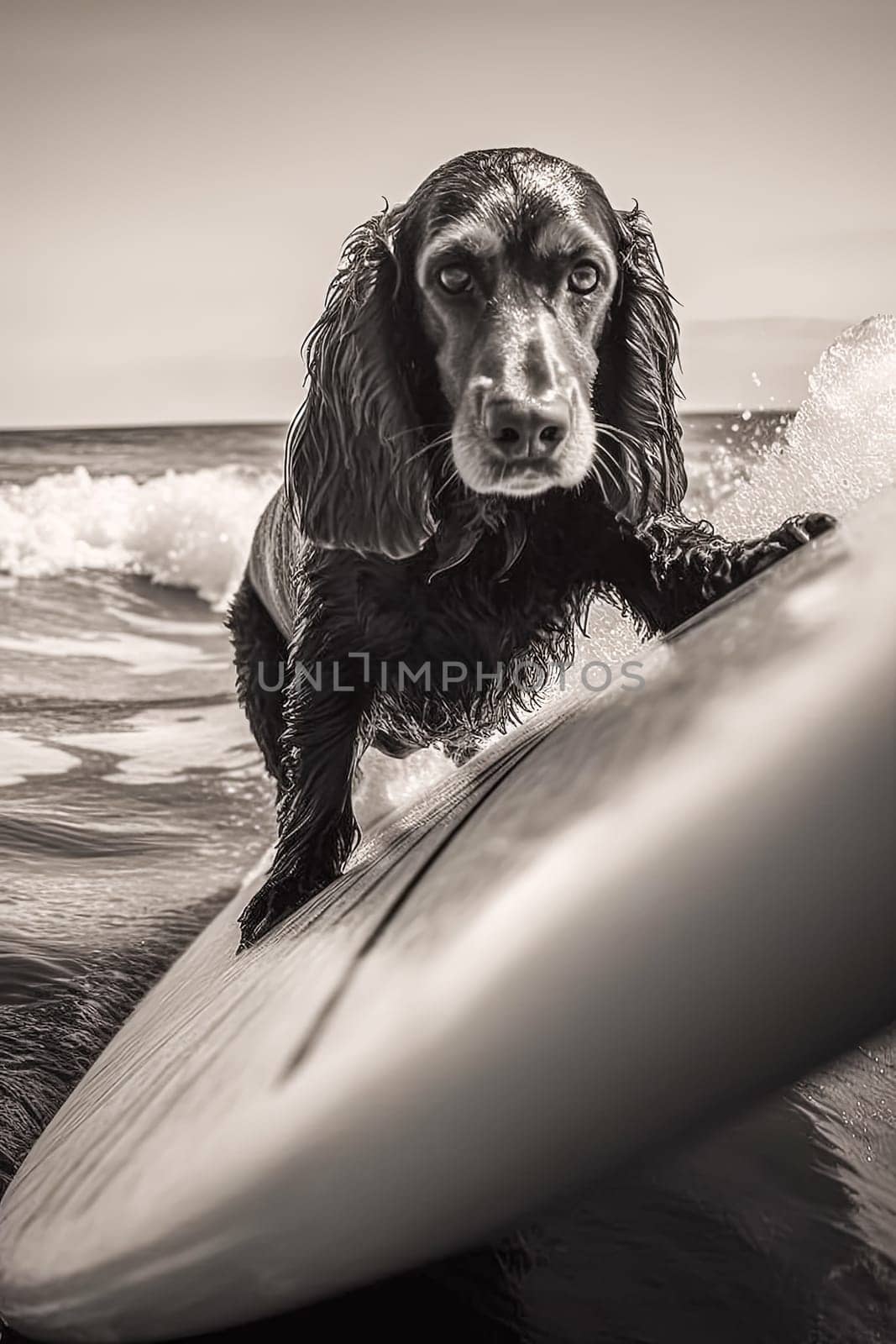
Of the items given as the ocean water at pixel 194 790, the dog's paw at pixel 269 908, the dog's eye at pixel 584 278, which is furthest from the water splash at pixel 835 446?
the dog's paw at pixel 269 908

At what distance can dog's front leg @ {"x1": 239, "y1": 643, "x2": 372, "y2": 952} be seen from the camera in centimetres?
90

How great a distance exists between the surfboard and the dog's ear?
1.22 feet

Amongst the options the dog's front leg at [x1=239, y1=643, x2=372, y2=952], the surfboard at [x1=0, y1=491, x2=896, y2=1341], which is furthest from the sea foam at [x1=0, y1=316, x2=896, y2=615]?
the surfboard at [x1=0, y1=491, x2=896, y2=1341]

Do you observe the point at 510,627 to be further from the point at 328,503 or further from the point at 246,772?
the point at 246,772

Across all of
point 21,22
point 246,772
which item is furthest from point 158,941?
point 21,22

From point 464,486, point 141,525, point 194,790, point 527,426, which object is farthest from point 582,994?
point 141,525

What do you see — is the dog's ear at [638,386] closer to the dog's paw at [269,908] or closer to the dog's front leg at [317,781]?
the dog's front leg at [317,781]

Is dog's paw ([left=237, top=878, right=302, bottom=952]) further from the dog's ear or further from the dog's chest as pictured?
the dog's ear

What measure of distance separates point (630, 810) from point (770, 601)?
0.13 metres

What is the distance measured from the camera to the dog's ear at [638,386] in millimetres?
861

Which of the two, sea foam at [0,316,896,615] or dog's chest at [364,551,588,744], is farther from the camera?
sea foam at [0,316,896,615]

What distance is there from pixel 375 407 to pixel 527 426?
16 centimetres

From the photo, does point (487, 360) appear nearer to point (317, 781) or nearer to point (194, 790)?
point (317, 781)

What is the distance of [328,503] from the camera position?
881 millimetres
